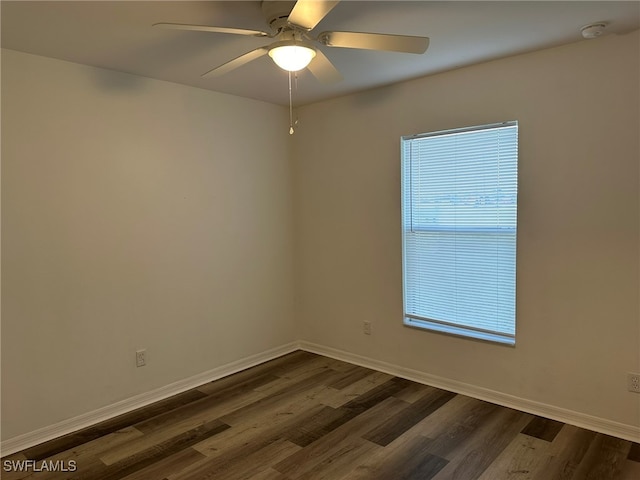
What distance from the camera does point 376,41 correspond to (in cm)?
198

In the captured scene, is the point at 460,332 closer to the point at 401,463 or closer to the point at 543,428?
the point at 543,428

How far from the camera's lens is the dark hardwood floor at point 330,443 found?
2383 mm

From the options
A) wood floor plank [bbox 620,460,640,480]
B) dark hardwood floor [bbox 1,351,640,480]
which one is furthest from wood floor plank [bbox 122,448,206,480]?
wood floor plank [bbox 620,460,640,480]

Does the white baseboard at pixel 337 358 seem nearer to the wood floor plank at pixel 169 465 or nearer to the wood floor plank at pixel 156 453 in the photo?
the wood floor plank at pixel 156 453

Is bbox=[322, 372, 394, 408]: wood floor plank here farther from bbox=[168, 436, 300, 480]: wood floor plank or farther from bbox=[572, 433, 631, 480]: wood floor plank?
bbox=[572, 433, 631, 480]: wood floor plank

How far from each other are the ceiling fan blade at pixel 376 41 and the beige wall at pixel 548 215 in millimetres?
1275

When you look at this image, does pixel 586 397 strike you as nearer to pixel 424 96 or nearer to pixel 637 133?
pixel 637 133

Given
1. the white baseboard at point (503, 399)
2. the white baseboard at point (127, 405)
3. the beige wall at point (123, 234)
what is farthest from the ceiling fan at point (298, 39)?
the white baseboard at point (127, 405)

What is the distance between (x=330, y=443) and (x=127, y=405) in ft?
5.08

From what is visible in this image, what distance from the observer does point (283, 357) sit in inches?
166

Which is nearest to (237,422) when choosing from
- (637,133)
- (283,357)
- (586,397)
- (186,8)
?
(283,357)

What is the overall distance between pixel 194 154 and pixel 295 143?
114 cm

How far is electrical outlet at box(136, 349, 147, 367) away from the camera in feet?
10.6

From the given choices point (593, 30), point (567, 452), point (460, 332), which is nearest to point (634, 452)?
point (567, 452)
